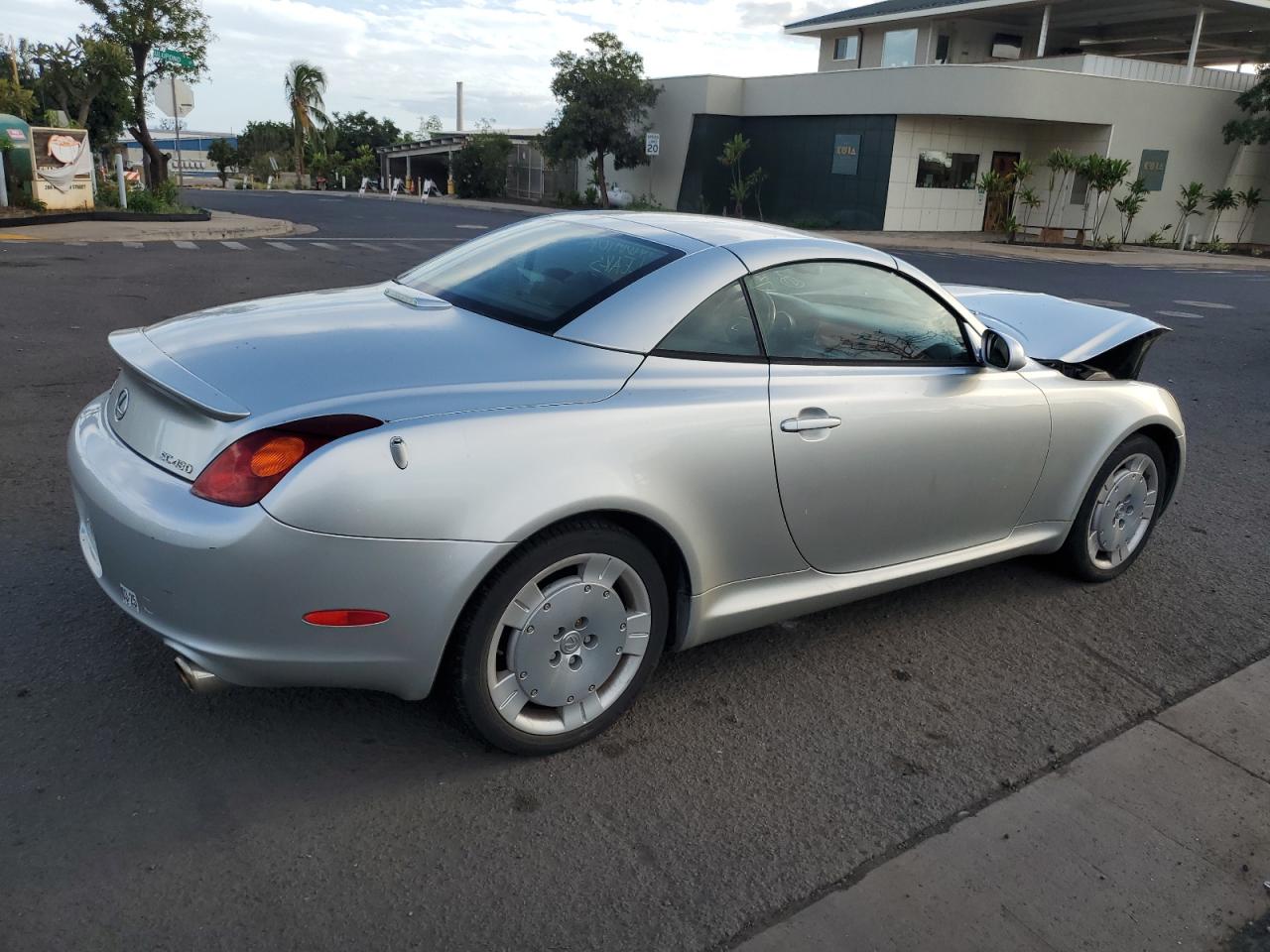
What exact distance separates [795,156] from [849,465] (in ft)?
116

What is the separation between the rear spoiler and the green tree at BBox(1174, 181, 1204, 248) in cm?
3790

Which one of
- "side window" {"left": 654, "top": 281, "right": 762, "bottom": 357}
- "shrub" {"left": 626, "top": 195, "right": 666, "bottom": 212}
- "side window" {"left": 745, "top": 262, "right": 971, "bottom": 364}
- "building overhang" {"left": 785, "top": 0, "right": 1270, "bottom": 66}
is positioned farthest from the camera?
"shrub" {"left": 626, "top": 195, "right": 666, "bottom": 212}

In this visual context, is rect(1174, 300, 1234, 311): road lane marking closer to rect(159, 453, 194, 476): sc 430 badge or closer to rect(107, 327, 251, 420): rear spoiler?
rect(107, 327, 251, 420): rear spoiler

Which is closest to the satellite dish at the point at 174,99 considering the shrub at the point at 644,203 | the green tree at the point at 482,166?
the shrub at the point at 644,203

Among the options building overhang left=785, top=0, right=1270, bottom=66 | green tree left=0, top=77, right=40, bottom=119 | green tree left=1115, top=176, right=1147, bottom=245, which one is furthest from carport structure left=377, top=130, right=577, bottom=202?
green tree left=0, top=77, right=40, bottom=119

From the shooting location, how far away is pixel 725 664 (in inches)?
141

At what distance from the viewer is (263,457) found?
2453 millimetres

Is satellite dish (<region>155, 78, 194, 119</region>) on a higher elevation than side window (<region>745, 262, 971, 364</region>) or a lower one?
higher

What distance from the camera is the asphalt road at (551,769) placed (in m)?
2.32

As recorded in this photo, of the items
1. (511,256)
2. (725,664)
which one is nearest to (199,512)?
(511,256)

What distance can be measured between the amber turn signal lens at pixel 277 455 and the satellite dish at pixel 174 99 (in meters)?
21.4

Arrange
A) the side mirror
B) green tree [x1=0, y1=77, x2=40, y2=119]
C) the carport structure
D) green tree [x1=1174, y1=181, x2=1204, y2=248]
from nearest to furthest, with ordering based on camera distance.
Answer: the side mirror
green tree [x1=0, y1=77, x2=40, y2=119]
green tree [x1=1174, y1=181, x2=1204, y2=248]
the carport structure

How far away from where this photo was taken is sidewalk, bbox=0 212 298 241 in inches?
688

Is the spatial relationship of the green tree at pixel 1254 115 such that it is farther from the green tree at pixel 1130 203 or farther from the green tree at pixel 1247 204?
the green tree at pixel 1130 203
